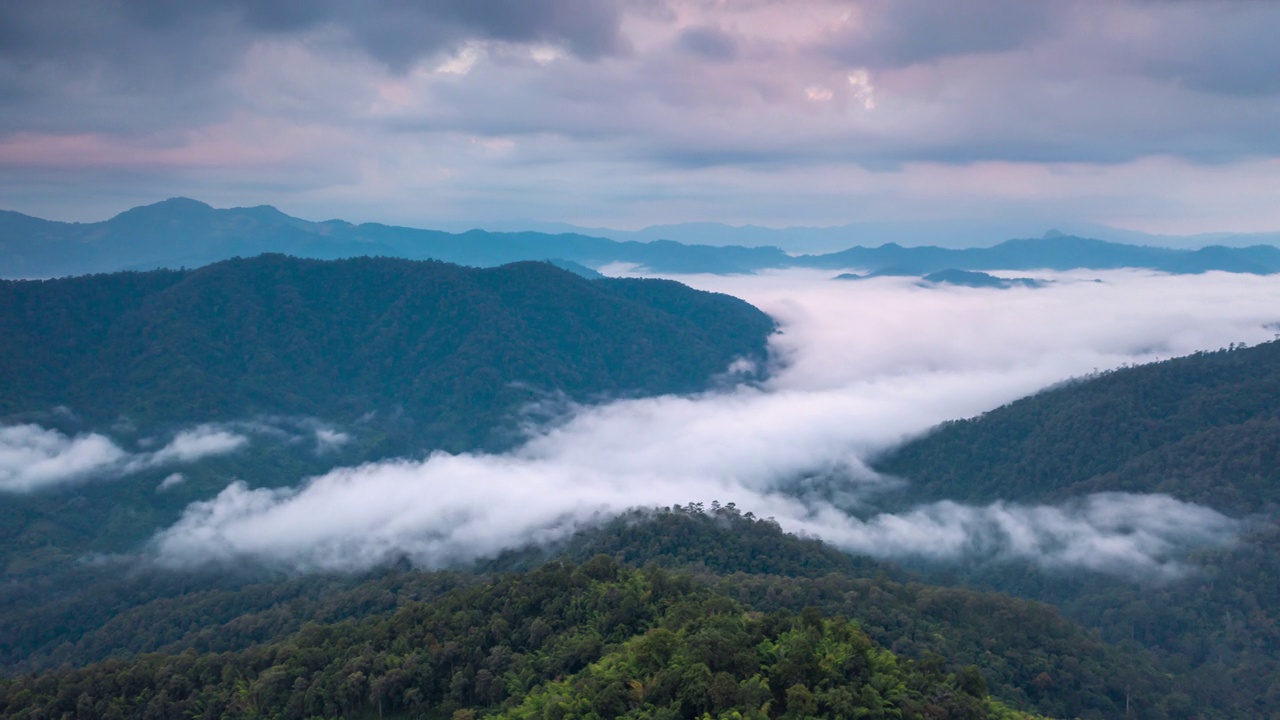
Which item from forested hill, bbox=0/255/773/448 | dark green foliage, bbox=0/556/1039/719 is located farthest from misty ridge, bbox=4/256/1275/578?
dark green foliage, bbox=0/556/1039/719

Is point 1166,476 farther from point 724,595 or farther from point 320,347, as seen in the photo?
point 320,347

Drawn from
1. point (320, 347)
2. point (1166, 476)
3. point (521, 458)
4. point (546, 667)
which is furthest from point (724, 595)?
point (320, 347)

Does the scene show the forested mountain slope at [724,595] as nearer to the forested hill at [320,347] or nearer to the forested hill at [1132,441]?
the forested hill at [1132,441]

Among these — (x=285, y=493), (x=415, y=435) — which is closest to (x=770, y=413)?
(x=415, y=435)

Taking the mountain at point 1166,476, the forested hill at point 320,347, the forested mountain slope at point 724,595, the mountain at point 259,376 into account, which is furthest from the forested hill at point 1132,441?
the forested hill at point 320,347

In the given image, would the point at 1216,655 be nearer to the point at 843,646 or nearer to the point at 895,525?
the point at 895,525

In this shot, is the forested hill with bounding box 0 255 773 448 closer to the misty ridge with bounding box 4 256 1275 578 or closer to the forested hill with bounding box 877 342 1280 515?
the misty ridge with bounding box 4 256 1275 578
